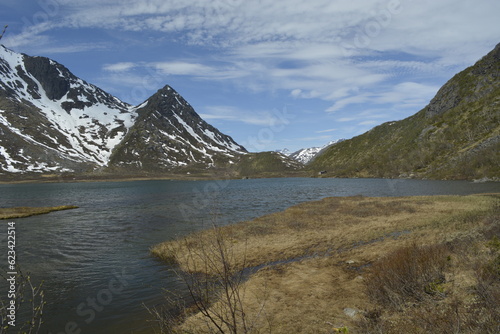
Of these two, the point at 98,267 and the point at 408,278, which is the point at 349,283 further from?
the point at 98,267

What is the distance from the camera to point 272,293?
14.3 meters

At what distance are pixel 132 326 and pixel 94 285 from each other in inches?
273

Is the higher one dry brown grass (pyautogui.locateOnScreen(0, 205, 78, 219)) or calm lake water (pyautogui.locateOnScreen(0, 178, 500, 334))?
dry brown grass (pyautogui.locateOnScreen(0, 205, 78, 219))

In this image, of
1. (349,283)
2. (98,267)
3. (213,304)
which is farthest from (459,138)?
(98,267)

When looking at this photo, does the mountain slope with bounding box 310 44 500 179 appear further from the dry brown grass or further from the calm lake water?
the dry brown grass

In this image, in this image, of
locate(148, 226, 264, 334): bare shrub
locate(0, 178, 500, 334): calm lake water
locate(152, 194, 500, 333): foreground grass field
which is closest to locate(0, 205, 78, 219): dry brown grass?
locate(0, 178, 500, 334): calm lake water

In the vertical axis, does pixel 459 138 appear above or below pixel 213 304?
above

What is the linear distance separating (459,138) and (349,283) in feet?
475

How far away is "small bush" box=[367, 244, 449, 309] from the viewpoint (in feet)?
34.7

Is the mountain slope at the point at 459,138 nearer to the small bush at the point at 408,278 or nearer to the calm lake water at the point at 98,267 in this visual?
the small bush at the point at 408,278

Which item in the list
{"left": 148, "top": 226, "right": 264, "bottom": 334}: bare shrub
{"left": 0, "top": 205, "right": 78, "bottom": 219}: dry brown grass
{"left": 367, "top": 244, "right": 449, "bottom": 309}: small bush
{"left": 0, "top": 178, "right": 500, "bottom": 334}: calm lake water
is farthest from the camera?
{"left": 0, "top": 205, "right": 78, "bottom": 219}: dry brown grass

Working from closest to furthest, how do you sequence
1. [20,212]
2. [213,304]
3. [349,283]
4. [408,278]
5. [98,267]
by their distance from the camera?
[408,278] → [213,304] → [349,283] → [98,267] → [20,212]

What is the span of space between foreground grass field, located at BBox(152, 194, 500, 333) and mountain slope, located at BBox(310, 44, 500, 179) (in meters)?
89.3

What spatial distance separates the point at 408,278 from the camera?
453 inches
